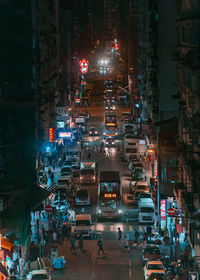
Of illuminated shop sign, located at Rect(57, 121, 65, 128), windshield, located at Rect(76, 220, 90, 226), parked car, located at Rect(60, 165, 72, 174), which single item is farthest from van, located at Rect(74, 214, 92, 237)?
illuminated shop sign, located at Rect(57, 121, 65, 128)

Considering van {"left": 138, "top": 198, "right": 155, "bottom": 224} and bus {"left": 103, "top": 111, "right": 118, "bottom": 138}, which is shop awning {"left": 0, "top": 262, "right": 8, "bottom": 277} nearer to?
van {"left": 138, "top": 198, "right": 155, "bottom": 224}

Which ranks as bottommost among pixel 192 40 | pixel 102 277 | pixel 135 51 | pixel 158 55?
pixel 102 277

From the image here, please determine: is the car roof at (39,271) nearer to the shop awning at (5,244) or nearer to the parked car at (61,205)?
the shop awning at (5,244)

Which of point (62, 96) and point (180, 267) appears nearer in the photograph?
point (180, 267)

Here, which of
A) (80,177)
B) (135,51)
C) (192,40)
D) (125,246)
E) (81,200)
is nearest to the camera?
(192,40)

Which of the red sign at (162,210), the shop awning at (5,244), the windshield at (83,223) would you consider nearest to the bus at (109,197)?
the windshield at (83,223)

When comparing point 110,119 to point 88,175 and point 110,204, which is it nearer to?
point 88,175

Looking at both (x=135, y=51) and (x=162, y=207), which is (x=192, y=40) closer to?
(x=162, y=207)

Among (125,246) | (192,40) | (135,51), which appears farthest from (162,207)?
(135,51)
